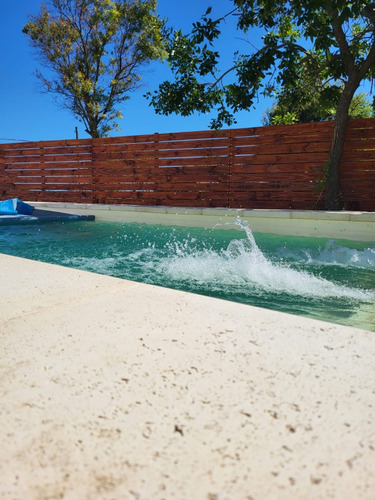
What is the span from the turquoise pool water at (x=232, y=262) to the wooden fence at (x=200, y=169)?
2.50 m

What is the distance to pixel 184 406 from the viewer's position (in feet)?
3.16

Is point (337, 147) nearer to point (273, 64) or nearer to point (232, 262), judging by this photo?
point (273, 64)

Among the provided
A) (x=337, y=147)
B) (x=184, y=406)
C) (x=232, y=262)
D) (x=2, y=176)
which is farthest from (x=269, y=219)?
(x=2, y=176)

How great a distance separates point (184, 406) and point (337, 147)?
7.86 metres

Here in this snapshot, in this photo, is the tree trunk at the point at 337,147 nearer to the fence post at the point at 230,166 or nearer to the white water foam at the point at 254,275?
the fence post at the point at 230,166

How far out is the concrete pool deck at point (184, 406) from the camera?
738mm

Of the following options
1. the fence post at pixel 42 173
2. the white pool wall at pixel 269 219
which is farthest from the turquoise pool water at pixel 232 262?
the fence post at pixel 42 173

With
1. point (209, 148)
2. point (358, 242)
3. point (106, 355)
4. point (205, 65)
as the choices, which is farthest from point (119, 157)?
point (106, 355)

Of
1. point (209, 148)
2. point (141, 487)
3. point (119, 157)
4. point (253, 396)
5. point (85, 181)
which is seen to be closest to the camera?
point (141, 487)

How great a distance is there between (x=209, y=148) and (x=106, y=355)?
8702 mm

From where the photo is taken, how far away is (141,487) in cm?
72

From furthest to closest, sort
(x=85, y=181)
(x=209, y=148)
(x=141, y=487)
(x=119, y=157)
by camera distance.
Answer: (x=85, y=181)
(x=119, y=157)
(x=209, y=148)
(x=141, y=487)

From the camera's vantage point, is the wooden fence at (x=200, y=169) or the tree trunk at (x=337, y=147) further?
the wooden fence at (x=200, y=169)

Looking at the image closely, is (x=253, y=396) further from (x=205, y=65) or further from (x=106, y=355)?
(x=205, y=65)
